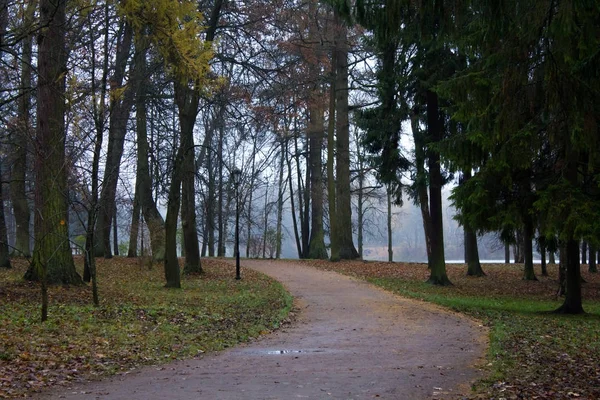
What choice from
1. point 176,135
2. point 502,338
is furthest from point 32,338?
point 176,135

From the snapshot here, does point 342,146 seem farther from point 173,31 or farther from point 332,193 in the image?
point 173,31

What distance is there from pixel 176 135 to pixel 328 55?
11.8m

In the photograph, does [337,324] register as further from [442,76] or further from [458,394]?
[442,76]

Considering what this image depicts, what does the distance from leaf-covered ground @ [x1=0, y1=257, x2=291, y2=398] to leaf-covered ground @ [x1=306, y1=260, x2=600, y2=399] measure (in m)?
4.16

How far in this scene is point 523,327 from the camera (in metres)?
Result: 11.9

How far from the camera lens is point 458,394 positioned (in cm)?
632

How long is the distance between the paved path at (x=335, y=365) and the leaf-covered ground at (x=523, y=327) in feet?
1.42

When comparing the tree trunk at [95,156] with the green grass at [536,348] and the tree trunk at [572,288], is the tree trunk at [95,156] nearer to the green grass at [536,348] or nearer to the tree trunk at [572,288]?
the green grass at [536,348]

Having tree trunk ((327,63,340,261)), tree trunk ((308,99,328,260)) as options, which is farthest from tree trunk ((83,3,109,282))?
tree trunk ((308,99,328,260))

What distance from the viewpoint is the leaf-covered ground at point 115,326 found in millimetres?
7332

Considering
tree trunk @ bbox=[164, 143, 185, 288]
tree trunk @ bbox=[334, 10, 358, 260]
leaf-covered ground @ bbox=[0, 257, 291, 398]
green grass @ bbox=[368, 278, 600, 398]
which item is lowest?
green grass @ bbox=[368, 278, 600, 398]

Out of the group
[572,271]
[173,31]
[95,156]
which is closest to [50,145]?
[95,156]

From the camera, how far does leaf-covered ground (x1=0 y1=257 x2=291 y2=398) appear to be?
7.33 meters

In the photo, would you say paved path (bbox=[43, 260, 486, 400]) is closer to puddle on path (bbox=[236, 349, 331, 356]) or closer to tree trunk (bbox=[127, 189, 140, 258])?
puddle on path (bbox=[236, 349, 331, 356])
